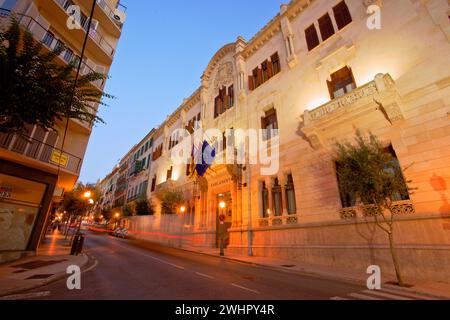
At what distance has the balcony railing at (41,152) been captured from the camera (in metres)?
10.6

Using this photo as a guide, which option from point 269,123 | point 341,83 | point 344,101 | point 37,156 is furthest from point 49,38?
point 341,83

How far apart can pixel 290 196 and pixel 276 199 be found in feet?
4.27

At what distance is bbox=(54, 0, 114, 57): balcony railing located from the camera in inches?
567

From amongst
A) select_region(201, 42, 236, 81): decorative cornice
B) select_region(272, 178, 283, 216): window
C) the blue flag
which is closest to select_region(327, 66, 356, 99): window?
select_region(272, 178, 283, 216): window

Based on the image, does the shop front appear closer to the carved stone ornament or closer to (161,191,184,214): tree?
(161,191,184,214): tree

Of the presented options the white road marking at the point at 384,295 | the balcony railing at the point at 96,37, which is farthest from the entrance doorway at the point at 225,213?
the balcony railing at the point at 96,37

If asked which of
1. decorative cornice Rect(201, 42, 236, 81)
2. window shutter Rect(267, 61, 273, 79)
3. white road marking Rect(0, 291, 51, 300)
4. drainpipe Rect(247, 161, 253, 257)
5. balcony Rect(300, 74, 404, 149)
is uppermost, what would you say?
decorative cornice Rect(201, 42, 236, 81)

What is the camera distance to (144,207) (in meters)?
32.4

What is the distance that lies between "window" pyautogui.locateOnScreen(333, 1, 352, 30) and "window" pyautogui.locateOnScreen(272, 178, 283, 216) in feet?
39.4

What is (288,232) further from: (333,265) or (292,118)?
(292,118)

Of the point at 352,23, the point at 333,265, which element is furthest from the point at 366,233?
the point at 352,23

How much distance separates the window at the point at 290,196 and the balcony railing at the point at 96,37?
1771cm

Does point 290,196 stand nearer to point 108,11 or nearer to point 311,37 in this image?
point 311,37
